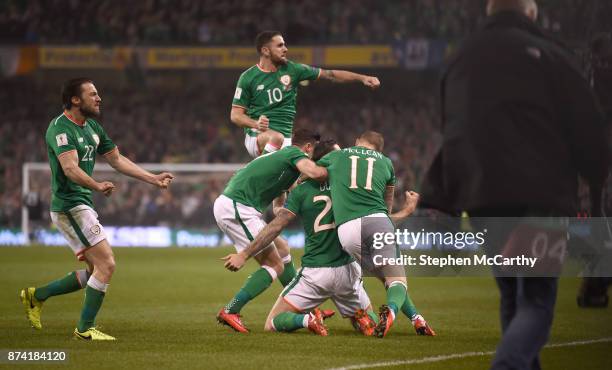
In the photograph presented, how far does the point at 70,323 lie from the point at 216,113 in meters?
26.5

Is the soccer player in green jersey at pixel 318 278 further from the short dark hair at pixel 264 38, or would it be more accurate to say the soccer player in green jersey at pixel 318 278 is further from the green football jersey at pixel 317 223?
the short dark hair at pixel 264 38

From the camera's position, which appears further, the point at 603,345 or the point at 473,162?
the point at 603,345

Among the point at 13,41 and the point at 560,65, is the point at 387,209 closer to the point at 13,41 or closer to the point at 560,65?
the point at 560,65

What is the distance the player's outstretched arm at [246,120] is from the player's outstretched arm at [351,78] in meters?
0.97

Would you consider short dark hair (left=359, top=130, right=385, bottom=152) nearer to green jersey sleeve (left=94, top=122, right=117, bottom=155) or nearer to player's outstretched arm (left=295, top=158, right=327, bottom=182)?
player's outstretched arm (left=295, top=158, right=327, bottom=182)

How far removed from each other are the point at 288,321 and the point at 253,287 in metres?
0.62

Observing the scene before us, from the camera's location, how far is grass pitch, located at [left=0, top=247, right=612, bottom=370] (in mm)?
7512

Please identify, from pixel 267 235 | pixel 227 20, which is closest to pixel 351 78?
pixel 267 235

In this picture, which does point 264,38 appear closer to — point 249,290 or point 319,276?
point 249,290

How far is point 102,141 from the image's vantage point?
9516 millimetres

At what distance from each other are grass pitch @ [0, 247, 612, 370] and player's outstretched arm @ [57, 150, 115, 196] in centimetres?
131

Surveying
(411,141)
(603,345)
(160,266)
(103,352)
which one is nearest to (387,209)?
(603,345)

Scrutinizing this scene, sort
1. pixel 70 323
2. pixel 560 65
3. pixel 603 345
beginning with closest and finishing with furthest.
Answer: pixel 560 65, pixel 603 345, pixel 70 323

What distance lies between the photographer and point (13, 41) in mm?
34406
